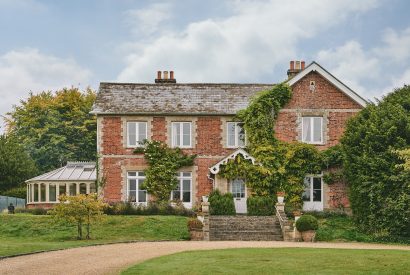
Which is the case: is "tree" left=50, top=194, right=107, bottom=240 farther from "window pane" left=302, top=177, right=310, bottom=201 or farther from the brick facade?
"window pane" left=302, top=177, right=310, bottom=201

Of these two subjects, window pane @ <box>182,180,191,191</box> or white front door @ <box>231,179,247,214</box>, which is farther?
window pane @ <box>182,180,191,191</box>

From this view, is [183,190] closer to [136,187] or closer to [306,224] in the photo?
[136,187]

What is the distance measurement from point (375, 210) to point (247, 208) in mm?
7235

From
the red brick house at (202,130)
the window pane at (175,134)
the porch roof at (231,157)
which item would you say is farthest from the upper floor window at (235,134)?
the window pane at (175,134)

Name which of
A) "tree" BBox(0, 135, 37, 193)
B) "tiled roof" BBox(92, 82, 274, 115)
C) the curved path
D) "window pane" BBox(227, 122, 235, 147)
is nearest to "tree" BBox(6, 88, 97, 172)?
"tree" BBox(0, 135, 37, 193)

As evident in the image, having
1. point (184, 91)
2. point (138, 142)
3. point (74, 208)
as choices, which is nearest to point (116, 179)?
point (138, 142)

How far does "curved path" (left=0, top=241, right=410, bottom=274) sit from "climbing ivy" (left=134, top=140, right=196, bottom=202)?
1143 cm

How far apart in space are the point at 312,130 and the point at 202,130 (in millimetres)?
6388

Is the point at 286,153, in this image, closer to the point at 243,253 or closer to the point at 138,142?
the point at 138,142

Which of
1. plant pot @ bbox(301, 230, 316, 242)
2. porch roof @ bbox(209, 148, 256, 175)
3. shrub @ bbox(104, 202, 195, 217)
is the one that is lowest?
plant pot @ bbox(301, 230, 316, 242)

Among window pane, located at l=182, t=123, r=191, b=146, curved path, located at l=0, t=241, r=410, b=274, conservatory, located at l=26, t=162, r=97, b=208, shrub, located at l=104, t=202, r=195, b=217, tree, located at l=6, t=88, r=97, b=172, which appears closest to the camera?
curved path, located at l=0, t=241, r=410, b=274

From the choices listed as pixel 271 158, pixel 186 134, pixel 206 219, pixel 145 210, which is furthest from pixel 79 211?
pixel 271 158

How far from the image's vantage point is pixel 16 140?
214ft

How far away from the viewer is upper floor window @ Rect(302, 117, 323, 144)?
3988 cm
